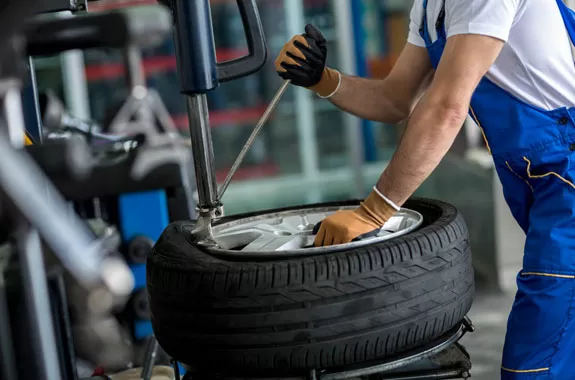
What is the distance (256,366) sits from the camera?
101 centimetres

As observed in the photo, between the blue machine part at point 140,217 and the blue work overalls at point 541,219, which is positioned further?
the blue machine part at point 140,217

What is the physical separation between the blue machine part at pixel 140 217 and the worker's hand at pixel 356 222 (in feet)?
3.12

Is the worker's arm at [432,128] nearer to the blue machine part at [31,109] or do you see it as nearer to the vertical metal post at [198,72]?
the vertical metal post at [198,72]

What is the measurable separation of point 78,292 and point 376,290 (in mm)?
530

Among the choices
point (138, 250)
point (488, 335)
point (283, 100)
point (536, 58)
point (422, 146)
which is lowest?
point (488, 335)

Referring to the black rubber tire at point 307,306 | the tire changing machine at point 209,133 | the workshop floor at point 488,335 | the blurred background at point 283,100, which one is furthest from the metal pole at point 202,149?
the blurred background at point 283,100

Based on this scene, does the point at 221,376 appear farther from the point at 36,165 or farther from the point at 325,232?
the point at 36,165

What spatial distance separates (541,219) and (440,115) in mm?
330

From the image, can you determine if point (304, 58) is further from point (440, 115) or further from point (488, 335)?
point (488, 335)

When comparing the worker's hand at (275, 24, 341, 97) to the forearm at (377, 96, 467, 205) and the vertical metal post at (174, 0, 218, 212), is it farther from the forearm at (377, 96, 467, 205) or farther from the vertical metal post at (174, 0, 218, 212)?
the vertical metal post at (174, 0, 218, 212)

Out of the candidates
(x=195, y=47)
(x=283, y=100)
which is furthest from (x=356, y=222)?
(x=283, y=100)

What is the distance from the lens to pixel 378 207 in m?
1.25

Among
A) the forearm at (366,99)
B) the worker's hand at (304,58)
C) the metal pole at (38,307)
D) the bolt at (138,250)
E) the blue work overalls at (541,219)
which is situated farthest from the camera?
the bolt at (138,250)

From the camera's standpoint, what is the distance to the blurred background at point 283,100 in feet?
18.1
